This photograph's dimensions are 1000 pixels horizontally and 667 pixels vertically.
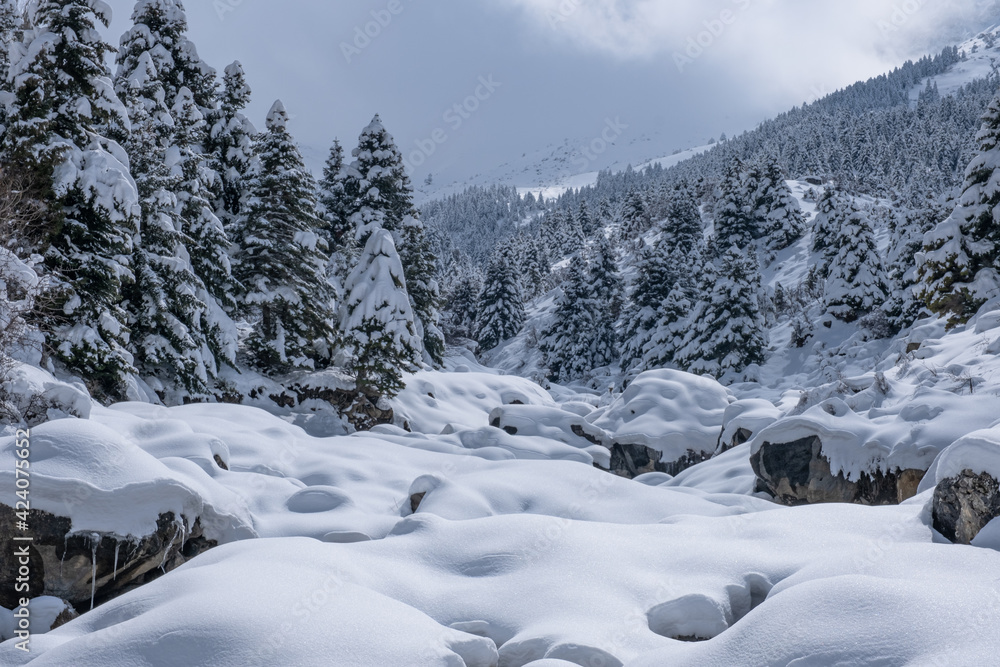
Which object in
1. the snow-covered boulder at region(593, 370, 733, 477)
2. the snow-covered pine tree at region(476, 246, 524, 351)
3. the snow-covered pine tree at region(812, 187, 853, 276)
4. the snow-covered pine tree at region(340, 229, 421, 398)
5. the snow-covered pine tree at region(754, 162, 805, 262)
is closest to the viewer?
the snow-covered boulder at region(593, 370, 733, 477)

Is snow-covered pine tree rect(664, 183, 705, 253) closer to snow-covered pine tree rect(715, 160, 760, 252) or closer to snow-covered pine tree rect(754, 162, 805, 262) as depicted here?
snow-covered pine tree rect(715, 160, 760, 252)

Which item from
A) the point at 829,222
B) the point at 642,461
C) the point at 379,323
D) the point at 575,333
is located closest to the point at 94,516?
the point at 642,461

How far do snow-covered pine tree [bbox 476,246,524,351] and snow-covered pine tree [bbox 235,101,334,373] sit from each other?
36.5 meters

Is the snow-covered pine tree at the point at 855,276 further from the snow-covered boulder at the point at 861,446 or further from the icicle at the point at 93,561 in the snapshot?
the icicle at the point at 93,561

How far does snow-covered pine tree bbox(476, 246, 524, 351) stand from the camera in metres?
60.4

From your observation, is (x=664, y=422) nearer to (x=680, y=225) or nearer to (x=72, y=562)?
(x=72, y=562)

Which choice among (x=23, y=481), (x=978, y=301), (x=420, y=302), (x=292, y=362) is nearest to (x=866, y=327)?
(x=978, y=301)

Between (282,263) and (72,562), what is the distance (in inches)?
652

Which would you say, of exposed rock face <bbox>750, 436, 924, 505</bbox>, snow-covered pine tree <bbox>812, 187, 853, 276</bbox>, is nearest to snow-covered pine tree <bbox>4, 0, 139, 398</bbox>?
exposed rock face <bbox>750, 436, 924, 505</bbox>

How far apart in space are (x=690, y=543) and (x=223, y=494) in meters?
6.15

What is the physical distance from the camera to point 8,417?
9125 mm

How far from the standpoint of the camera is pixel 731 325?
33500 millimetres

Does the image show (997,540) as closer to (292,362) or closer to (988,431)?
(988,431)

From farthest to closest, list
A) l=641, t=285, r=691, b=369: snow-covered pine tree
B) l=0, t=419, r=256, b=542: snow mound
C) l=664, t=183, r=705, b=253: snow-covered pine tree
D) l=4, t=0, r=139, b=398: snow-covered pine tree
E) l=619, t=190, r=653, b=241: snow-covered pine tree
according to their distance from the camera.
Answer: l=619, t=190, r=653, b=241: snow-covered pine tree < l=664, t=183, r=705, b=253: snow-covered pine tree < l=641, t=285, r=691, b=369: snow-covered pine tree < l=4, t=0, r=139, b=398: snow-covered pine tree < l=0, t=419, r=256, b=542: snow mound
